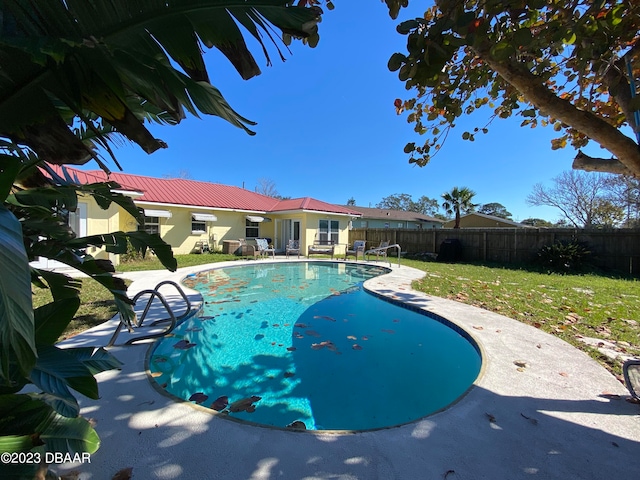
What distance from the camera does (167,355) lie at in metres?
4.57

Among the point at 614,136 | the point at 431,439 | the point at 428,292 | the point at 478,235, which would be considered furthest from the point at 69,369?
the point at 478,235

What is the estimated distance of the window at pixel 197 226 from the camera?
1796cm

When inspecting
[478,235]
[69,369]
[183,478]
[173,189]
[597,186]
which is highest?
[597,186]

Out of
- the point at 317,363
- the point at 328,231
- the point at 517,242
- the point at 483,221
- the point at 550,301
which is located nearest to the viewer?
the point at 317,363

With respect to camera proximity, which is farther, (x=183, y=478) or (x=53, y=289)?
(x=53, y=289)

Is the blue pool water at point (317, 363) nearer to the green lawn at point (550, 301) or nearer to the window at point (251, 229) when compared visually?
the green lawn at point (550, 301)

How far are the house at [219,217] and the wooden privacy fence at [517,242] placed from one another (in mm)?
5173

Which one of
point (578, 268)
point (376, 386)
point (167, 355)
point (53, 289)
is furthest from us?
point (578, 268)

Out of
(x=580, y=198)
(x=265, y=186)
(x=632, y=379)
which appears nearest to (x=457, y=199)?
(x=580, y=198)

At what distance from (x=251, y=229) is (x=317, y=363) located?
680 inches

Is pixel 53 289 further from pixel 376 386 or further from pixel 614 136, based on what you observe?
pixel 614 136

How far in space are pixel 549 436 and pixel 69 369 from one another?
12.3ft

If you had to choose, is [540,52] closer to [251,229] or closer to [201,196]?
[251,229]

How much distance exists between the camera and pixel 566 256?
13.1m
